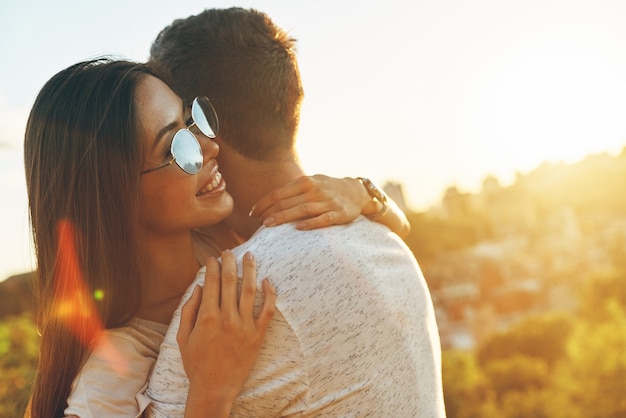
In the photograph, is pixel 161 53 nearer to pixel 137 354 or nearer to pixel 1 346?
pixel 137 354

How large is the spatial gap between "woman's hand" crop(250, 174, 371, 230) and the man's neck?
95 millimetres

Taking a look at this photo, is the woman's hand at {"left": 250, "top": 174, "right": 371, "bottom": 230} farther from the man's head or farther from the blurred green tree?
the blurred green tree

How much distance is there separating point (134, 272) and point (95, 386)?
275 mm

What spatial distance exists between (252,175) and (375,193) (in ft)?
1.30

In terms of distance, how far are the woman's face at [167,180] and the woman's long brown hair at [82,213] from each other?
0.04 metres

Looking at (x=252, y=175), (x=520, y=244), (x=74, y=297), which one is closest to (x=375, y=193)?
(x=252, y=175)

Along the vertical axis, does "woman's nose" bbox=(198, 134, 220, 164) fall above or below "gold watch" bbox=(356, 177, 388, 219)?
above

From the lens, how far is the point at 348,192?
180cm

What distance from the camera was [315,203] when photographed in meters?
1.56

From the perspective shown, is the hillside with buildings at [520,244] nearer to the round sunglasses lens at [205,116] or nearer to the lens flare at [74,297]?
the round sunglasses lens at [205,116]

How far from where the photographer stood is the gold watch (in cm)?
205

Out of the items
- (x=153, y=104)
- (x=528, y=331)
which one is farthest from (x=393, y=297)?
(x=528, y=331)

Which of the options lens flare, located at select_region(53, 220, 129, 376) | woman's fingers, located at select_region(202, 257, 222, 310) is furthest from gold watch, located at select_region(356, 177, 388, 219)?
lens flare, located at select_region(53, 220, 129, 376)

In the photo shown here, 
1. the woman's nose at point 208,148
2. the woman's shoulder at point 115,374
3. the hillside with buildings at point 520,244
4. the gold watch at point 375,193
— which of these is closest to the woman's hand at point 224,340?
the woman's shoulder at point 115,374
